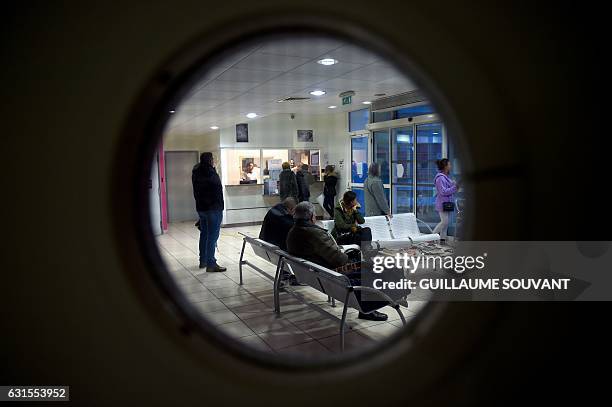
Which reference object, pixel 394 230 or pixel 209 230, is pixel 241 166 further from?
pixel 394 230

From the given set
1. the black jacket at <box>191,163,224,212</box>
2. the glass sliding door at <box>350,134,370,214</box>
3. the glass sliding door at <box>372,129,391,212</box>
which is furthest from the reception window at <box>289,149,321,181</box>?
the black jacket at <box>191,163,224,212</box>

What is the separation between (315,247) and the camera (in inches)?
148

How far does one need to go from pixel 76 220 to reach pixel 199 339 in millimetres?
348

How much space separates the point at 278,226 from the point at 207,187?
1.48m

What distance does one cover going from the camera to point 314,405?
860 millimetres

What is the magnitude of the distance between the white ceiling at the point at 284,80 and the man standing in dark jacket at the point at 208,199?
2.33 ft

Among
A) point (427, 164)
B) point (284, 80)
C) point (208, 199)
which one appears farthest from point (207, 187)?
point (427, 164)

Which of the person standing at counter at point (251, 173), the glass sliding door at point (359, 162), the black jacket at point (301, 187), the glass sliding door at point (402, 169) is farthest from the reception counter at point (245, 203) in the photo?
the glass sliding door at point (402, 169)

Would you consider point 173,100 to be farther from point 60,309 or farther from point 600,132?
point 600,132

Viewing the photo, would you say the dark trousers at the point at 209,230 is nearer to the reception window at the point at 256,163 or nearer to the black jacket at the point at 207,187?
the black jacket at the point at 207,187

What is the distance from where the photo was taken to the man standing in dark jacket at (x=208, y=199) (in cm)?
565

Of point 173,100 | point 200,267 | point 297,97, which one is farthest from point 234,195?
point 173,100

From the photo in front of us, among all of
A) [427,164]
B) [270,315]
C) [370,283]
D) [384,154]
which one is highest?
[384,154]

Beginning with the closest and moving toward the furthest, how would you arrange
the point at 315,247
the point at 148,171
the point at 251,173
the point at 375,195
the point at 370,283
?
the point at 148,171 < the point at 370,283 < the point at 315,247 < the point at 375,195 < the point at 251,173
